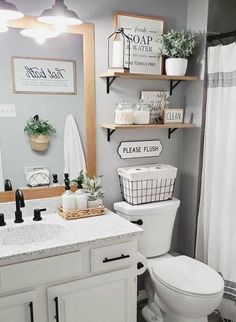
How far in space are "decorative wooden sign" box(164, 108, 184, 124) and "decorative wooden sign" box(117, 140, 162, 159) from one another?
192mm

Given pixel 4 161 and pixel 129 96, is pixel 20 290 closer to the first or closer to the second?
pixel 4 161

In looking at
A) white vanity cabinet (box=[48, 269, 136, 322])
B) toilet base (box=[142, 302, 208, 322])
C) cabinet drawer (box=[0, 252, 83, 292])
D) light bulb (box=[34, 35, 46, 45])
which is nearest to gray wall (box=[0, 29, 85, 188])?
light bulb (box=[34, 35, 46, 45])

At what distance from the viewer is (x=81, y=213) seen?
1879 millimetres

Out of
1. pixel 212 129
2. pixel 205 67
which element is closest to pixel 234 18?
pixel 205 67

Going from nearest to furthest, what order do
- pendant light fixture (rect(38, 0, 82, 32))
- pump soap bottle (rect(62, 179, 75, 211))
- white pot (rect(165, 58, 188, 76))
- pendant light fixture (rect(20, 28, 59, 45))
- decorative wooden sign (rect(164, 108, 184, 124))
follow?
pendant light fixture (rect(38, 0, 82, 32)) < pendant light fixture (rect(20, 28, 59, 45)) < pump soap bottle (rect(62, 179, 75, 211)) < white pot (rect(165, 58, 188, 76)) < decorative wooden sign (rect(164, 108, 184, 124))

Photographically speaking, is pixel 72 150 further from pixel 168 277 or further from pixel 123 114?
pixel 168 277

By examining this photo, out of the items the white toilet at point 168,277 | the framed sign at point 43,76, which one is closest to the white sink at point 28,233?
the white toilet at point 168,277

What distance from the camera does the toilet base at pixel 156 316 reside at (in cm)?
188

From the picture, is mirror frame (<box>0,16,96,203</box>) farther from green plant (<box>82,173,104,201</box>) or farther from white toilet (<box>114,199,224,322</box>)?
white toilet (<box>114,199,224,322</box>)

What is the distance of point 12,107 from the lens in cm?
184

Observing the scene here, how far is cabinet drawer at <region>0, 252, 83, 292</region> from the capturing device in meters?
1.43

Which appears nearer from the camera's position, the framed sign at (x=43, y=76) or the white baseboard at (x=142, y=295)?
the framed sign at (x=43, y=76)

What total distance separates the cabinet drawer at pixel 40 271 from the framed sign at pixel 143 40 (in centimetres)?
130

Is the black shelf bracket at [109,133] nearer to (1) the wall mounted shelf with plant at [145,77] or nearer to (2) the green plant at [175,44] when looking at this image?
(1) the wall mounted shelf with plant at [145,77]
